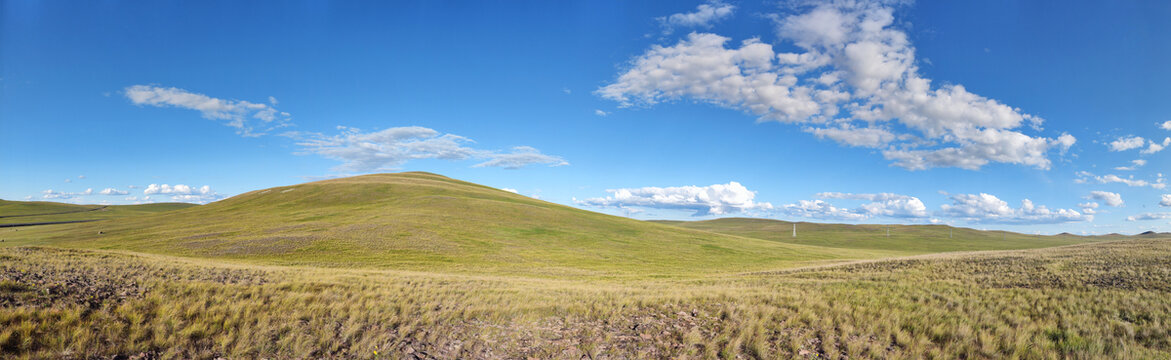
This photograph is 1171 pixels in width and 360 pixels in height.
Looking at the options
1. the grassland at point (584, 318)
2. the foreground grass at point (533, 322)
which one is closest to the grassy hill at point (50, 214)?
the grassland at point (584, 318)

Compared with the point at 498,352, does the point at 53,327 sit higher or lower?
higher

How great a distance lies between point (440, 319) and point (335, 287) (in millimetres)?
5798

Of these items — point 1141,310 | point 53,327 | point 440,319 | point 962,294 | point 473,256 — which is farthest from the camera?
point 473,256

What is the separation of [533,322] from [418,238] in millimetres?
41760

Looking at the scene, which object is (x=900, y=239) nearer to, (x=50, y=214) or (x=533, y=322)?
(x=533, y=322)

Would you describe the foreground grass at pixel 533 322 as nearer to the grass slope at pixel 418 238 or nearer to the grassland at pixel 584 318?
the grassland at pixel 584 318

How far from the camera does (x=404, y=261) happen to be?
38875 millimetres

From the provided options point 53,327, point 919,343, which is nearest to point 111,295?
point 53,327

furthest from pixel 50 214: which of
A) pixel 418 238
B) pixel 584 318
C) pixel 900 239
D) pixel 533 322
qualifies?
pixel 900 239

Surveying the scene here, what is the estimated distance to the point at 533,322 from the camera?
11672mm

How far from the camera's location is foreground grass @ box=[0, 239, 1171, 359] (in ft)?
29.3

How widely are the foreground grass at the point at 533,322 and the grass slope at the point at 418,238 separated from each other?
70.2 ft

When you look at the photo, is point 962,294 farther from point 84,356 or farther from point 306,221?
point 306,221

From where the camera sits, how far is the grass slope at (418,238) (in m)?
41.6
